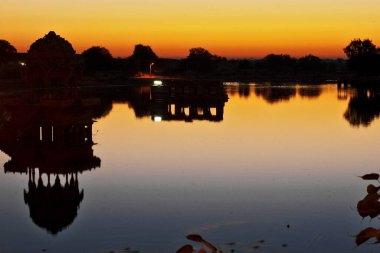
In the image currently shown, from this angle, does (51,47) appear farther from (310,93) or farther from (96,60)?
(96,60)

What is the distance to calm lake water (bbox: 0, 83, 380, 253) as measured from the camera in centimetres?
2064

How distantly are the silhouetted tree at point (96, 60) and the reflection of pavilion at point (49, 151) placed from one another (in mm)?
136432

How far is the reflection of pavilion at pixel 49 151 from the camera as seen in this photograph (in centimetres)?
2718

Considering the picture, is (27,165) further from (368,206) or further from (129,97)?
(129,97)

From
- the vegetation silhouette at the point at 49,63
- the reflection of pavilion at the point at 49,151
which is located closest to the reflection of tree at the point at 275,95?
the vegetation silhouette at the point at 49,63

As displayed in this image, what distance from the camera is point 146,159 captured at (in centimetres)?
3981

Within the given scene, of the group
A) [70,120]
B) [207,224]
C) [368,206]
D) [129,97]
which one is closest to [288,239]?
[207,224]

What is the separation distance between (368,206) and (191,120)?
64.7 meters

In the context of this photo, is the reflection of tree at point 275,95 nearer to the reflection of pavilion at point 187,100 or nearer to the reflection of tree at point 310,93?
the reflection of tree at point 310,93

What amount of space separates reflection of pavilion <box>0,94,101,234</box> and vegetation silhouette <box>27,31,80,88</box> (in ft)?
137

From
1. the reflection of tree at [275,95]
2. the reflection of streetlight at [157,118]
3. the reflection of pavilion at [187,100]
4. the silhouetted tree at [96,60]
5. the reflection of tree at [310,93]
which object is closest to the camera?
the reflection of streetlight at [157,118]

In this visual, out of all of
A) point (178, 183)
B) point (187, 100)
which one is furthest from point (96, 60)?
point (178, 183)

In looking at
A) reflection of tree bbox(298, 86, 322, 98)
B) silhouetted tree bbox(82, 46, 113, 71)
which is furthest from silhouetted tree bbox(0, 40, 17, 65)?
reflection of tree bbox(298, 86, 322, 98)

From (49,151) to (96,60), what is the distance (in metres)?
145
